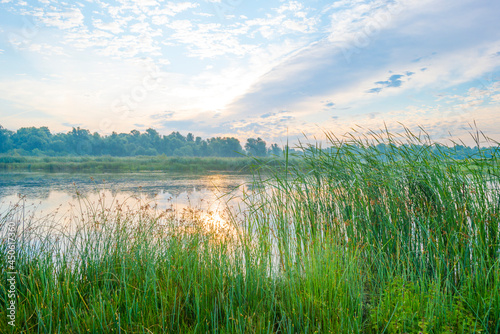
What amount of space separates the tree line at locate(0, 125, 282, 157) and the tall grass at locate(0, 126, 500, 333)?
2146cm

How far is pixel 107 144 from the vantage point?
3169 cm

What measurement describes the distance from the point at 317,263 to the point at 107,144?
3324cm

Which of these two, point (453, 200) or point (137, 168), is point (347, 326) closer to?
point (453, 200)

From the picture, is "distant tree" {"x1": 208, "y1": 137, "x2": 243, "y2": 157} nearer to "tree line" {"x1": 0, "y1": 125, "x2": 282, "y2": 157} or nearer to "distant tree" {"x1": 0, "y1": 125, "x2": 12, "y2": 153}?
"tree line" {"x1": 0, "y1": 125, "x2": 282, "y2": 157}

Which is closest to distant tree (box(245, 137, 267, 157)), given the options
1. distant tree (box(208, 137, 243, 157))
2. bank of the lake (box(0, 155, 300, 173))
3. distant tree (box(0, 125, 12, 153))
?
bank of the lake (box(0, 155, 300, 173))

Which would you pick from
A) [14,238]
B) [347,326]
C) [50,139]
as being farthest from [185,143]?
[347,326]

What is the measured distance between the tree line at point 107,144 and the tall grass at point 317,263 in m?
21.5

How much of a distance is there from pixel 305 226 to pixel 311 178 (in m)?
0.76

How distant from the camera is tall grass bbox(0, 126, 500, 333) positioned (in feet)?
8.19

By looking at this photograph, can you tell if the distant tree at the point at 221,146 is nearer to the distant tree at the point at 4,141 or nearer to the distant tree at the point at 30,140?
the distant tree at the point at 30,140

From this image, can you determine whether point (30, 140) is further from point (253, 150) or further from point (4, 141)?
point (253, 150)

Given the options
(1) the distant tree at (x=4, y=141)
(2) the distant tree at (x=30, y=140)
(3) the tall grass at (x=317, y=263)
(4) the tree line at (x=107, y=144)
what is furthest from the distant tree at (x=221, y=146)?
(3) the tall grass at (x=317, y=263)

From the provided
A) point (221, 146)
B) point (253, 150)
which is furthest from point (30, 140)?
point (253, 150)

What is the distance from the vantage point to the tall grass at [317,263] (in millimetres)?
2496
